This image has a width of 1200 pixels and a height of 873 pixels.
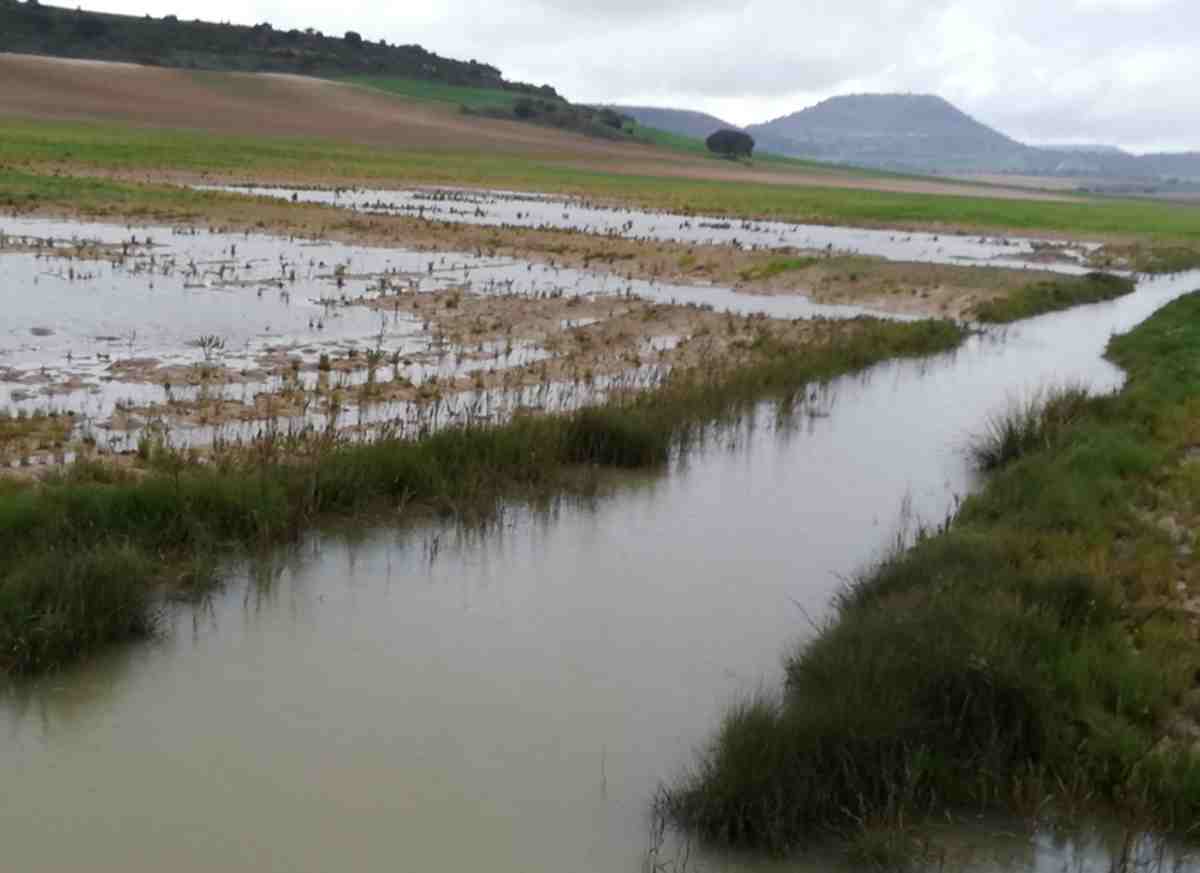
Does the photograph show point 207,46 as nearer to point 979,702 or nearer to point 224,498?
point 224,498

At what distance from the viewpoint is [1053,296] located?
2859 cm

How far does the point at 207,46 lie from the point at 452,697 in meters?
133

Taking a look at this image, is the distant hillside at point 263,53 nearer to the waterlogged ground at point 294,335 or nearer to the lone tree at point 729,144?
the lone tree at point 729,144

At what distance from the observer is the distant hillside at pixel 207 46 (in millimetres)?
115500

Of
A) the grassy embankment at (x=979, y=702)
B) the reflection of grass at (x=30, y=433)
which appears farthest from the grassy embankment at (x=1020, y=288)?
the reflection of grass at (x=30, y=433)

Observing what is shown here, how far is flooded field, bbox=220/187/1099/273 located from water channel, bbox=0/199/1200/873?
26548mm

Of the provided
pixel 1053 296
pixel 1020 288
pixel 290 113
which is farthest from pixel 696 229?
pixel 290 113

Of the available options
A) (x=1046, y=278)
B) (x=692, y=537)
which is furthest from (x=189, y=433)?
(x=1046, y=278)

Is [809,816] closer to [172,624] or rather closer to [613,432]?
[172,624]

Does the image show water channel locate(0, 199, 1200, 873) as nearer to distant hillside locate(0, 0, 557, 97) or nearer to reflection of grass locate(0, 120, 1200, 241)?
reflection of grass locate(0, 120, 1200, 241)

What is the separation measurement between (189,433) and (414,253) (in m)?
18.2

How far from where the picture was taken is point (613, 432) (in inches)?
464

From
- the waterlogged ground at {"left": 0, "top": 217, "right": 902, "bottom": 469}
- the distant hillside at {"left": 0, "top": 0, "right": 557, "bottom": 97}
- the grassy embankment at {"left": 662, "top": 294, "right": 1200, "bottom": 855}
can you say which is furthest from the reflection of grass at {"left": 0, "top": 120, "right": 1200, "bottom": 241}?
the distant hillside at {"left": 0, "top": 0, "right": 557, "bottom": 97}

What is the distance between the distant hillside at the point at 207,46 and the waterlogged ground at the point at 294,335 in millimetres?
99954
